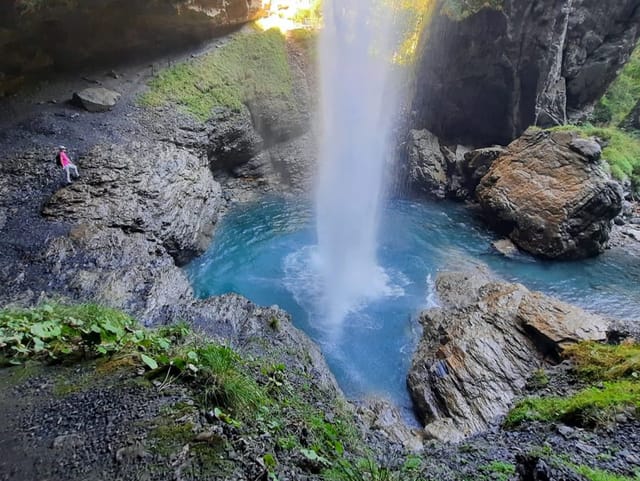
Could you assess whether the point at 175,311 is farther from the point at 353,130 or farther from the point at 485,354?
the point at 353,130

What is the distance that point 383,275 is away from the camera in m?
12.6

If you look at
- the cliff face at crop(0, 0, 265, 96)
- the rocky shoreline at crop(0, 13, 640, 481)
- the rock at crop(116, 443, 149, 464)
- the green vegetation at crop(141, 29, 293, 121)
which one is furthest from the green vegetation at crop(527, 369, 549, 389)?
the cliff face at crop(0, 0, 265, 96)

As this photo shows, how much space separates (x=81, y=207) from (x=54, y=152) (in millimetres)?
2778

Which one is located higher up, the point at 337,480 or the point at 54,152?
the point at 54,152

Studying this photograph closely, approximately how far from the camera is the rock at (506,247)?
14.5m

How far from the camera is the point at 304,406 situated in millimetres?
4785

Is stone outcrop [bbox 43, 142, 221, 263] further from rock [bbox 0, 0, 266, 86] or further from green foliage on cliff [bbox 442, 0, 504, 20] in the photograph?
green foliage on cliff [bbox 442, 0, 504, 20]

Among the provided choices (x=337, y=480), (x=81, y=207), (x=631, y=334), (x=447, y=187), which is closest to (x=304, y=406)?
(x=337, y=480)

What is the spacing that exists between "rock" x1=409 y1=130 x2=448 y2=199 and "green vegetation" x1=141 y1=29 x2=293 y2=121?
7.39 meters

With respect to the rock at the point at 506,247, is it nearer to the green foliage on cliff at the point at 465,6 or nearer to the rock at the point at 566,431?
the rock at the point at 566,431

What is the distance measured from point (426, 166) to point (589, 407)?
53.7 ft

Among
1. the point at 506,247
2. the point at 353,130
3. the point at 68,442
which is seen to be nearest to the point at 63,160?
the point at 68,442

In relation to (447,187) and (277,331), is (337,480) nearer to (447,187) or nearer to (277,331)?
(277,331)

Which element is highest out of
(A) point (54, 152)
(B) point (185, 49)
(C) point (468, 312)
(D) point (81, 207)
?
(B) point (185, 49)
